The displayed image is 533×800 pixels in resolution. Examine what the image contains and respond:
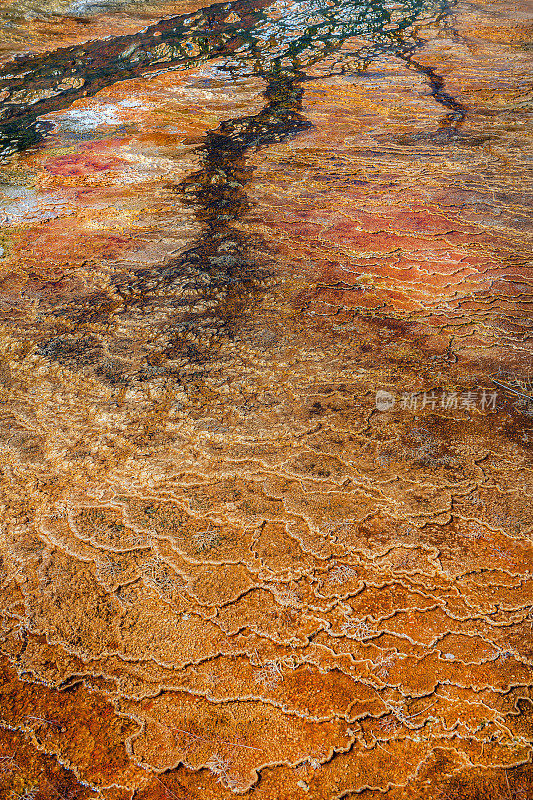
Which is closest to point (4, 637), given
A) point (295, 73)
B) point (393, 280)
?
point (393, 280)

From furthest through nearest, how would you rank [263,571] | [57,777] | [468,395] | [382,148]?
1. [382,148]
2. [468,395]
3. [263,571]
4. [57,777]

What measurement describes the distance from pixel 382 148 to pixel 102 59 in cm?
536

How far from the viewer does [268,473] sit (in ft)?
6.81

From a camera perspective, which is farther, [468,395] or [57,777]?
[468,395]

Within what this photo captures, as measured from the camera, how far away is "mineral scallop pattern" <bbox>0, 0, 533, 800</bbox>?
1371 mm

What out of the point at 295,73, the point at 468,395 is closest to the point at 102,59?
the point at 295,73

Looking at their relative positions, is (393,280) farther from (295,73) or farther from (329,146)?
(295,73)

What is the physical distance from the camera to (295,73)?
283 inches

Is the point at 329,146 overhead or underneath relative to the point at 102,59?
underneath

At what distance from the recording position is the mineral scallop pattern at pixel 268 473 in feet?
4.50

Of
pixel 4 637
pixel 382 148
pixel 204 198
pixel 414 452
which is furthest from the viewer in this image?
pixel 382 148

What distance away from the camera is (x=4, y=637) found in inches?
63.2

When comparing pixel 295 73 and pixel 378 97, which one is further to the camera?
pixel 295 73

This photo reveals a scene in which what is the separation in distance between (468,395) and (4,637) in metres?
1.88
